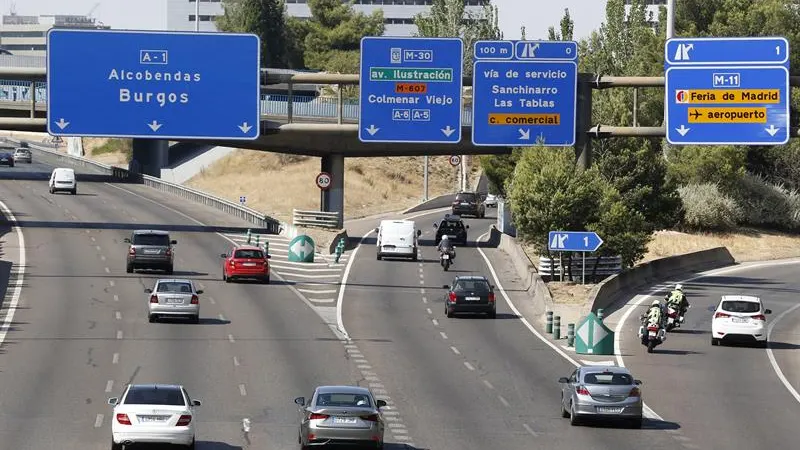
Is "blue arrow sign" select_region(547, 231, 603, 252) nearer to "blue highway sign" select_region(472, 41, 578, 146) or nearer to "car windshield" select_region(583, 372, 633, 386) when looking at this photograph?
"blue highway sign" select_region(472, 41, 578, 146)

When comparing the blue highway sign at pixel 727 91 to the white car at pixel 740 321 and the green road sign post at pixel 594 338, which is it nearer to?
the green road sign post at pixel 594 338

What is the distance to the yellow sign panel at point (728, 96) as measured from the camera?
42562mm

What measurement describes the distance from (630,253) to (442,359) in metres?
25.9

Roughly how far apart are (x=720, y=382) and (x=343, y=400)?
15.2 metres

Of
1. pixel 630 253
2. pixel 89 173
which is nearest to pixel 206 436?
pixel 630 253

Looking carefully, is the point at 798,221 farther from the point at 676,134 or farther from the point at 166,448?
the point at 166,448

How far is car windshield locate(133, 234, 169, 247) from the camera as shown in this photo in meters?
61.8

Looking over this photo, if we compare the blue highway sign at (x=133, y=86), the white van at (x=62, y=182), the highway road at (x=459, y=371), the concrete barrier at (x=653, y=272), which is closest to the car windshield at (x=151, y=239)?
the highway road at (x=459, y=371)

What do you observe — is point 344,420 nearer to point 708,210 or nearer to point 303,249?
point 303,249

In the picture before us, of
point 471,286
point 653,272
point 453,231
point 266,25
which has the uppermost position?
point 266,25

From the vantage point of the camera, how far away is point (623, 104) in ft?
270

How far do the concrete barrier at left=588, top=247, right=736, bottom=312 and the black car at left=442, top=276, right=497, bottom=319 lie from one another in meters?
4.38

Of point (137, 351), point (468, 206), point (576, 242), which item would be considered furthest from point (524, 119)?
point (468, 206)

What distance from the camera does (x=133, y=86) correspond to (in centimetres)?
4725
